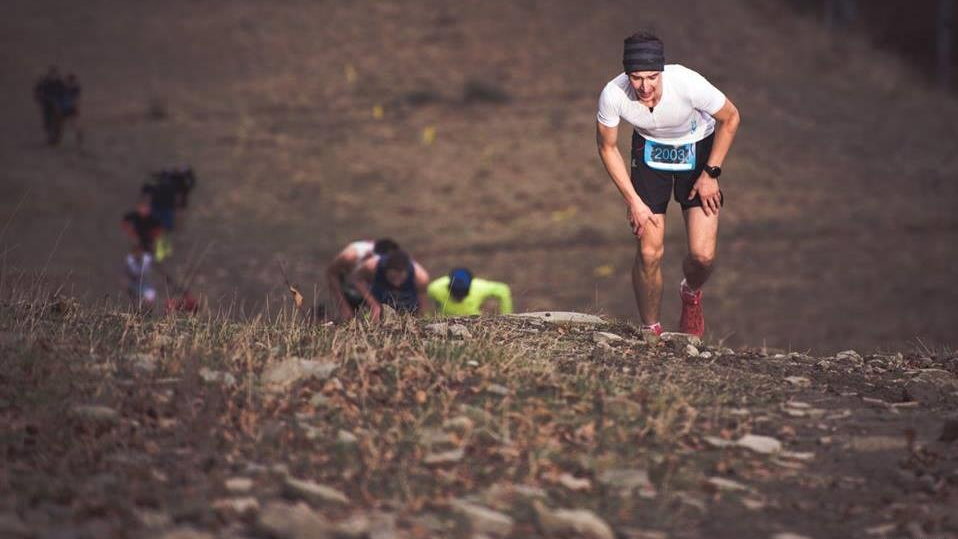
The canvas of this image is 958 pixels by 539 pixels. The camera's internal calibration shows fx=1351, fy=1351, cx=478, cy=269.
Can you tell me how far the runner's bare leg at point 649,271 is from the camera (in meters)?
8.36

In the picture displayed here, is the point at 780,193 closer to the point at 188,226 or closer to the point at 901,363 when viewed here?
the point at 188,226

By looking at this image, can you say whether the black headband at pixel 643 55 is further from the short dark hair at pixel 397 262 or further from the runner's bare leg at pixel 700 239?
the short dark hair at pixel 397 262

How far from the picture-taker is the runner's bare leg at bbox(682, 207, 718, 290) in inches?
333

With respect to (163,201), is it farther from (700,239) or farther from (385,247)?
(700,239)

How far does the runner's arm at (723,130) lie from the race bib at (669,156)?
0.46 ft

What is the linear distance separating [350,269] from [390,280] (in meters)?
0.89

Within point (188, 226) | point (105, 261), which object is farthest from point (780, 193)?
point (105, 261)

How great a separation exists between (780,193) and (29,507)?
23356 mm

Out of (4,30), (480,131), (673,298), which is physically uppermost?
(4,30)

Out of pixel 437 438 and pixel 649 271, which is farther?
pixel 649 271

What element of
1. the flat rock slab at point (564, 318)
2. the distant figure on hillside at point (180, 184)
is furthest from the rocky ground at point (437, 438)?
the distant figure on hillside at point (180, 184)

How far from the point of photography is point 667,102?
313 inches

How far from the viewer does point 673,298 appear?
71.5 feet

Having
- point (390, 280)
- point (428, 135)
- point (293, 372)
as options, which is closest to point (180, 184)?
point (390, 280)
